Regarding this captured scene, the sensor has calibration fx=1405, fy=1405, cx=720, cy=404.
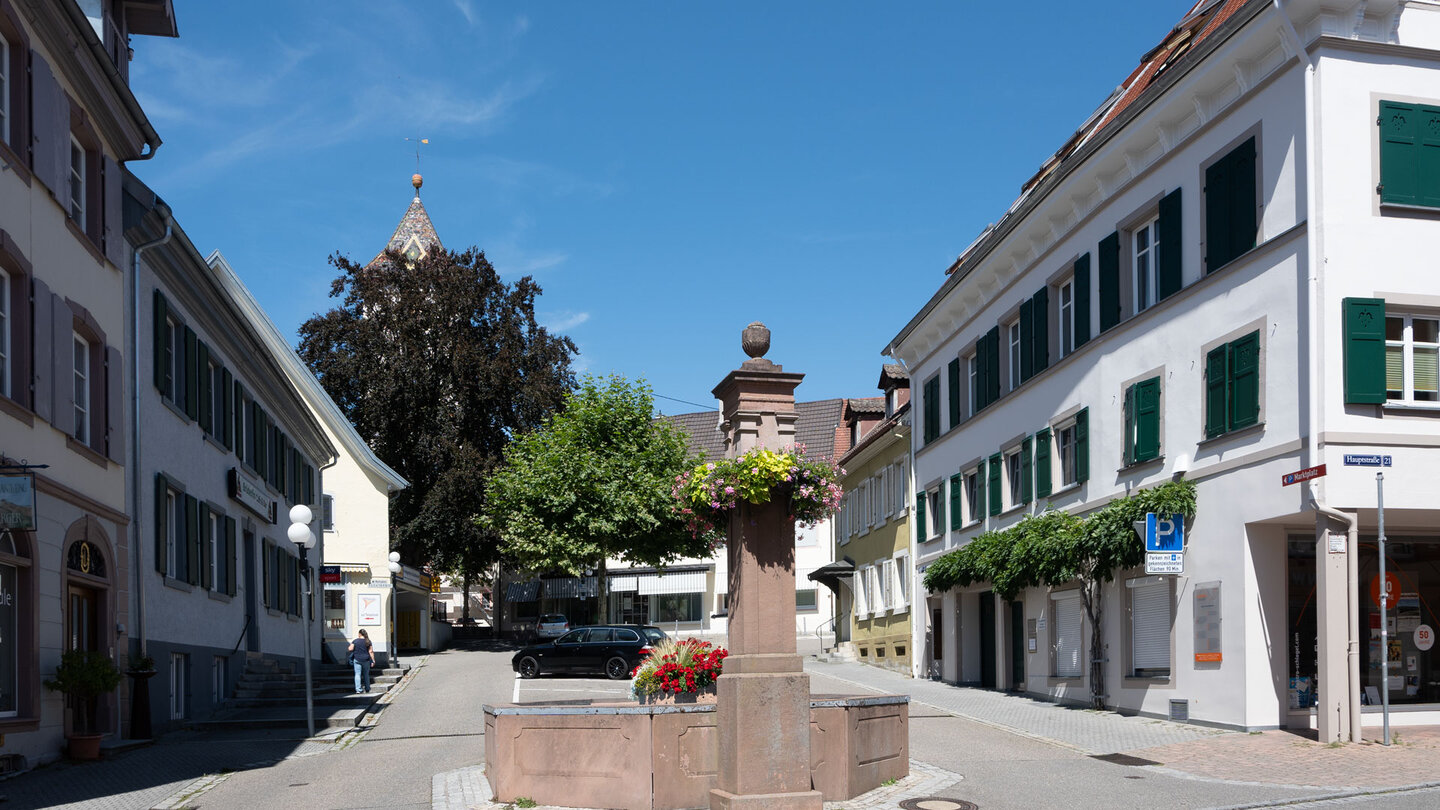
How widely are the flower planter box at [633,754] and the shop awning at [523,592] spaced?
176 feet

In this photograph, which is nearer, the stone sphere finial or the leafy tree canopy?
the stone sphere finial

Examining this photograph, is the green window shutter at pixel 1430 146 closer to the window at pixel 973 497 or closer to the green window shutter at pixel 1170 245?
the green window shutter at pixel 1170 245

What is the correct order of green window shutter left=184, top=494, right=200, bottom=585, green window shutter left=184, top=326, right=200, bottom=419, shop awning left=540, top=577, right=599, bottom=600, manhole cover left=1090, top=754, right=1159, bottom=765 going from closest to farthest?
manhole cover left=1090, top=754, right=1159, bottom=765, green window shutter left=184, top=494, right=200, bottom=585, green window shutter left=184, top=326, right=200, bottom=419, shop awning left=540, top=577, right=599, bottom=600

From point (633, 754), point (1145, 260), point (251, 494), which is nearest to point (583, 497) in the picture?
point (251, 494)

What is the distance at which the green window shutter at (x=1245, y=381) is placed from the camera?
60.0 feet

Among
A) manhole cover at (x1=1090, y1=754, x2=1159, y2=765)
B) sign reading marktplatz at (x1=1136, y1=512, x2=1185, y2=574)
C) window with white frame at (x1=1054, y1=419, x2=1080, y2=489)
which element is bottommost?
manhole cover at (x1=1090, y1=754, x2=1159, y2=765)

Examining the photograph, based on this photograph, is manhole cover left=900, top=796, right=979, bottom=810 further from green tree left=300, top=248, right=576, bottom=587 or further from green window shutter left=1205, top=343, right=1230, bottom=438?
green tree left=300, top=248, right=576, bottom=587

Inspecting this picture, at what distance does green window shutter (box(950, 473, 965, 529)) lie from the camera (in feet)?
105

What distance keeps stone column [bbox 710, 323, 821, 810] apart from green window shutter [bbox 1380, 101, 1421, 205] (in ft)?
31.7

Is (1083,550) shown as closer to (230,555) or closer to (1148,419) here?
(1148,419)

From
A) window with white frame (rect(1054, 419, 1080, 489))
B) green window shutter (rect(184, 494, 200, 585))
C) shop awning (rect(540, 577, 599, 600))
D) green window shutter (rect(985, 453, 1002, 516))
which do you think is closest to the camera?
green window shutter (rect(184, 494, 200, 585))

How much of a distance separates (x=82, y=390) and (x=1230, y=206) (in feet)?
50.1

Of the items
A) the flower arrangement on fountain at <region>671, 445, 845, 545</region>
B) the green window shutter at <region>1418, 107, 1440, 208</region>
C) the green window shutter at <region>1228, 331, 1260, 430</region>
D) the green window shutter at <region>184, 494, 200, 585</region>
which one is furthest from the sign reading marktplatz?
the green window shutter at <region>184, 494, 200, 585</region>

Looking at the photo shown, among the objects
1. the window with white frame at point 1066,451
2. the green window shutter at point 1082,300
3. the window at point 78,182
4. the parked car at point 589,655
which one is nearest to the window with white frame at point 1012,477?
the window with white frame at point 1066,451
